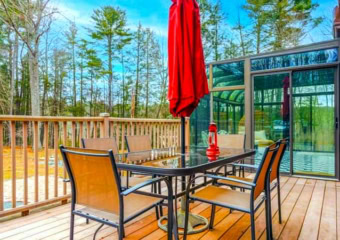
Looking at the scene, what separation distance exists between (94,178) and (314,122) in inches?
184

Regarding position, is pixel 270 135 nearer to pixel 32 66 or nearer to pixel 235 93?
pixel 235 93

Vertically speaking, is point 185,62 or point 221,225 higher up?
point 185,62

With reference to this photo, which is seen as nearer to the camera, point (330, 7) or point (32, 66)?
point (330, 7)

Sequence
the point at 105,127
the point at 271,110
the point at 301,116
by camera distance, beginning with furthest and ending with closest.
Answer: the point at 271,110, the point at 301,116, the point at 105,127

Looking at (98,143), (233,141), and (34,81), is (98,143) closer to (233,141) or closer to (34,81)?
(233,141)

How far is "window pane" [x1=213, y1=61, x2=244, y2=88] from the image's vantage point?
5602 mm

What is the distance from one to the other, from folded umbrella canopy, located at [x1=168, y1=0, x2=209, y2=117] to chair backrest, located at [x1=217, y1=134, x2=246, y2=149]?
1.31 meters

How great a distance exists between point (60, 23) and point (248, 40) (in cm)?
802

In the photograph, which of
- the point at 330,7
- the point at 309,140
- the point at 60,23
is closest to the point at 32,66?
the point at 60,23

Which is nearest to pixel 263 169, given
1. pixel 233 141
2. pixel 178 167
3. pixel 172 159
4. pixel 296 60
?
pixel 178 167

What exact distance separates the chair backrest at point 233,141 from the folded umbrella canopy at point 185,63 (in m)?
1.31

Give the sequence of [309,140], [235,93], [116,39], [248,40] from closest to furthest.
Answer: [309,140] < [235,93] < [248,40] < [116,39]

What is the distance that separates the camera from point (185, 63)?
2277mm

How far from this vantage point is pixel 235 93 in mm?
5719
